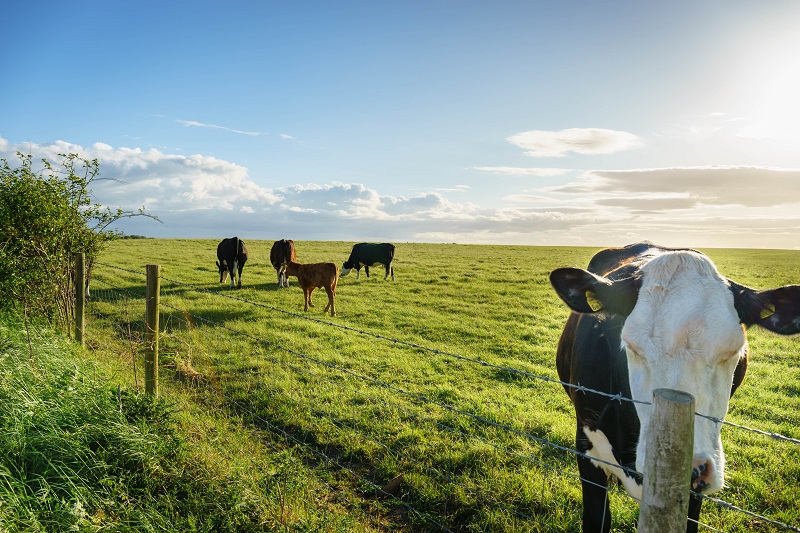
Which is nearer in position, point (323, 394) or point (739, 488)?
point (739, 488)

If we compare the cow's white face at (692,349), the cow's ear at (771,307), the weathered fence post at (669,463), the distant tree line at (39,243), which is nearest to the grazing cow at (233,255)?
the distant tree line at (39,243)

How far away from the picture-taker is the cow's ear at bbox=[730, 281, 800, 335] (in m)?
2.62

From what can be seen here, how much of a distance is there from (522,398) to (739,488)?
2898 mm

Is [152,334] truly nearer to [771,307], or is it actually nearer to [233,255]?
[771,307]

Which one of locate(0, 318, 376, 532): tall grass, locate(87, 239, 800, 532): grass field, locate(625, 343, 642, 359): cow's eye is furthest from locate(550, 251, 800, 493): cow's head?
locate(0, 318, 376, 532): tall grass

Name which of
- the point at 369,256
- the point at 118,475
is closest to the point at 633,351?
the point at 118,475

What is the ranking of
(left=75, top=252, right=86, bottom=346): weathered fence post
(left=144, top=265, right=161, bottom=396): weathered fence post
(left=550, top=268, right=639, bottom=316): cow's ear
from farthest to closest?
(left=75, top=252, right=86, bottom=346): weathered fence post < (left=144, top=265, right=161, bottom=396): weathered fence post < (left=550, top=268, right=639, bottom=316): cow's ear

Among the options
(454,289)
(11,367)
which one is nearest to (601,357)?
(11,367)

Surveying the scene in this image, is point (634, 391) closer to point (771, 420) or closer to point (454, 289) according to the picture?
point (771, 420)

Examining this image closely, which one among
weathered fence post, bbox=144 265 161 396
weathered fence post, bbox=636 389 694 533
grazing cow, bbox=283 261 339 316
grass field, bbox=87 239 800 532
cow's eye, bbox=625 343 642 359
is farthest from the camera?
grazing cow, bbox=283 261 339 316

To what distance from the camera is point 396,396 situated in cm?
708

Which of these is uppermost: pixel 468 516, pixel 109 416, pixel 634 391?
pixel 634 391

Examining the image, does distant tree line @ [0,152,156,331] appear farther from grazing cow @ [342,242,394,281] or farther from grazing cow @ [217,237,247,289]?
grazing cow @ [342,242,394,281]

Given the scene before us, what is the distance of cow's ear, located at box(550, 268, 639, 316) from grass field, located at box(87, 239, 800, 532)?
0.76 metres
